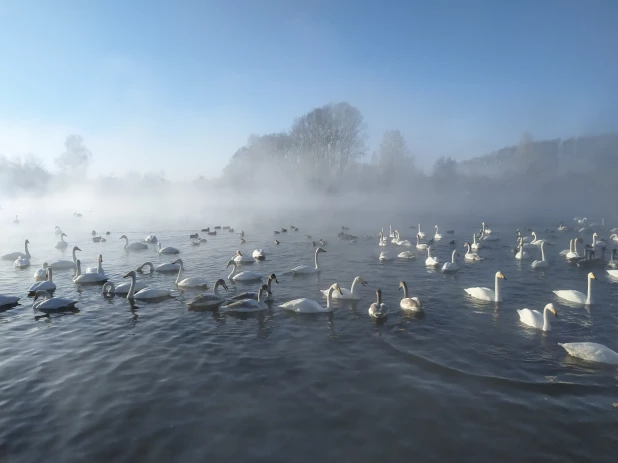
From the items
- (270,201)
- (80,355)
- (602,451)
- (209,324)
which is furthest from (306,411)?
(270,201)

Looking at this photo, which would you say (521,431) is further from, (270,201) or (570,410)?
(270,201)

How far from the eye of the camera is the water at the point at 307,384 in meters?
5.67

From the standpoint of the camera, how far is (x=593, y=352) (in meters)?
7.90

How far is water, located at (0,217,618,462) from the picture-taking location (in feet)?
18.6

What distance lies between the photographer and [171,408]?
6.63m

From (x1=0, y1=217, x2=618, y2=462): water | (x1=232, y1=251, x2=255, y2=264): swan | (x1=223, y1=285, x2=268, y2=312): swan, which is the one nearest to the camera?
(x1=0, y1=217, x2=618, y2=462): water

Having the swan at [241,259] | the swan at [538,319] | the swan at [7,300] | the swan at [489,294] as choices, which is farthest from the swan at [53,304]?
the swan at [538,319]

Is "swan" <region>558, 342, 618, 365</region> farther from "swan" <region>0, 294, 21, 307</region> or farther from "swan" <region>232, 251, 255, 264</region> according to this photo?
"swan" <region>0, 294, 21, 307</region>

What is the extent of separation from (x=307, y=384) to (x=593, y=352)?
610cm

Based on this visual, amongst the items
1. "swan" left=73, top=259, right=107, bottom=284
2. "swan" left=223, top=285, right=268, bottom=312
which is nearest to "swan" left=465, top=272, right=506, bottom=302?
"swan" left=223, top=285, right=268, bottom=312

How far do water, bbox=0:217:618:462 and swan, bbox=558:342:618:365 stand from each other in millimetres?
167

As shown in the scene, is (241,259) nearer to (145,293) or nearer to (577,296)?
(145,293)

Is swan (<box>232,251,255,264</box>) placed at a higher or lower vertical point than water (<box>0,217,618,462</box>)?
higher

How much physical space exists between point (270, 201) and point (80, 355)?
91971 mm
